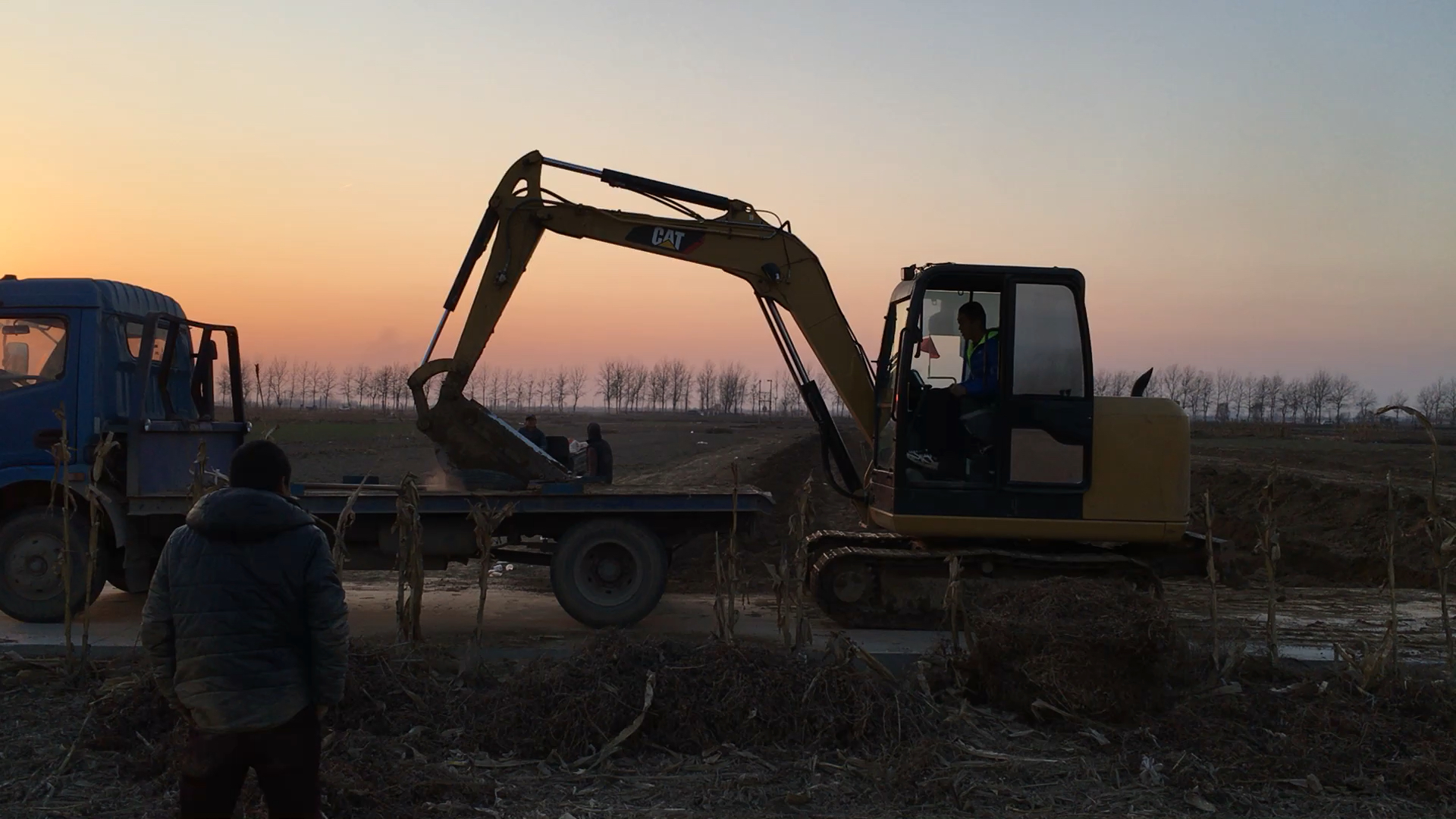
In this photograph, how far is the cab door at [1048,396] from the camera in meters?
8.70

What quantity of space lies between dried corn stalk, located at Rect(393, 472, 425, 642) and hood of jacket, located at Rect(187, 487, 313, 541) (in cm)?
363

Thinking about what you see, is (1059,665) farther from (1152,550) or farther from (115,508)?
(115,508)

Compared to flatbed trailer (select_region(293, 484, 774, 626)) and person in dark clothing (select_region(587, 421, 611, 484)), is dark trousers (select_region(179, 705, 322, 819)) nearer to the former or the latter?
flatbed trailer (select_region(293, 484, 774, 626))

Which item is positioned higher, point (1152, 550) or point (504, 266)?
point (504, 266)

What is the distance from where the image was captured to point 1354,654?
717 centimetres

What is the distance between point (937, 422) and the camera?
29.2 feet

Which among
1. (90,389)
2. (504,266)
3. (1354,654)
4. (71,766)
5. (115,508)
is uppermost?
(504,266)

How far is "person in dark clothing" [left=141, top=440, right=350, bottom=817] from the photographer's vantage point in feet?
11.1

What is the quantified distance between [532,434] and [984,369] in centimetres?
500

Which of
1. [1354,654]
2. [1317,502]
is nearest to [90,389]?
[1354,654]

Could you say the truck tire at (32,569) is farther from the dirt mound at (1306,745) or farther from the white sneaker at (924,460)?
the dirt mound at (1306,745)

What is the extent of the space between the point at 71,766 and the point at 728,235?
22.0 feet

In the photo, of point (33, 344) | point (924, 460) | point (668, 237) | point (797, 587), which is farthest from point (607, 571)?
point (33, 344)

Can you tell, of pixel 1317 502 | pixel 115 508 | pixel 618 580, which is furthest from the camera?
pixel 1317 502
